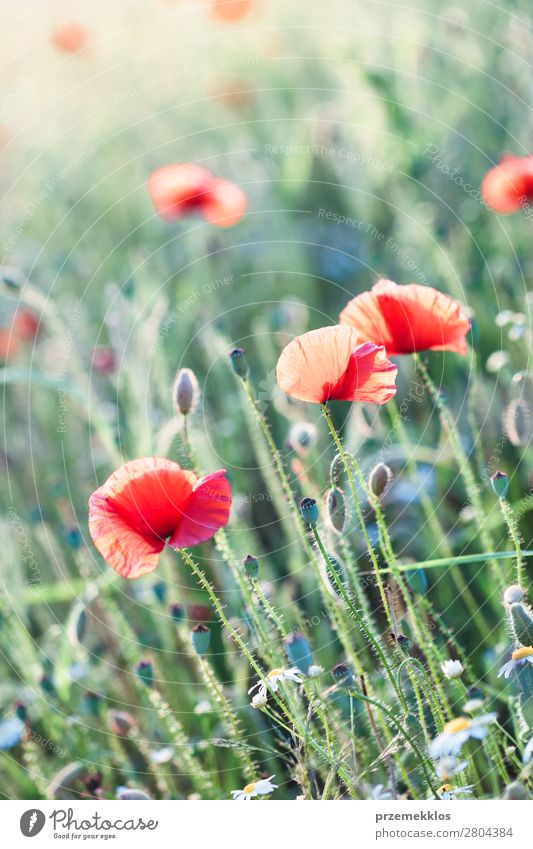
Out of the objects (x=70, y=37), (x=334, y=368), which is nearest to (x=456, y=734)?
(x=334, y=368)

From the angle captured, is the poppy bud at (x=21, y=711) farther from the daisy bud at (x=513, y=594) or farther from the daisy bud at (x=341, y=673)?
the daisy bud at (x=513, y=594)

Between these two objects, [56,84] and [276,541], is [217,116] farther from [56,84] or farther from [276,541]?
[276,541]

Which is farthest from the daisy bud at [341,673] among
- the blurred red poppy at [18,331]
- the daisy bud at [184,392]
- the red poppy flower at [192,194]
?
the blurred red poppy at [18,331]

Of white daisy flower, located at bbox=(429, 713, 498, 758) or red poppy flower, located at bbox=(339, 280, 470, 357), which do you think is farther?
red poppy flower, located at bbox=(339, 280, 470, 357)

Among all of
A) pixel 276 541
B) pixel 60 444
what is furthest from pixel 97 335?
pixel 276 541

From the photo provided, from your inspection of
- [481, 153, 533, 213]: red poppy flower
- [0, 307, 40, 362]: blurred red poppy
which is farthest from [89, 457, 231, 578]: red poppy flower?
[0, 307, 40, 362]: blurred red poppy

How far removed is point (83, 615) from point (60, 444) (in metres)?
0.57

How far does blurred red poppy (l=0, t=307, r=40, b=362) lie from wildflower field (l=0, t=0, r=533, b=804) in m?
0.01

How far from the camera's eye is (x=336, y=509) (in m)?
0.69

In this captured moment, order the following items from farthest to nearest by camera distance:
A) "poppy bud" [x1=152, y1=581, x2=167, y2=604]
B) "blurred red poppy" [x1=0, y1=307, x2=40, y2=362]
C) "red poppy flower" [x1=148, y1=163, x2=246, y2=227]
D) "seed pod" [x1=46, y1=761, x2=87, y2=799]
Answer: "blurred red poppy" [x1=0, y1=307, x2=40, y2=362]
"red poppy flower" [x1=148, y1=163, x2=246, y2=227]
"poppy bud" [x1=152, y1=581, x2=167, y2=604]
"seed pod" [x1=46, y1=761, x2=87, y2=799]

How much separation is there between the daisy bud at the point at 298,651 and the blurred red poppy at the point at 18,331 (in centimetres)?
98

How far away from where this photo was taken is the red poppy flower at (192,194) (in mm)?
1217

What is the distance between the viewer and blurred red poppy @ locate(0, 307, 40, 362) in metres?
1.53

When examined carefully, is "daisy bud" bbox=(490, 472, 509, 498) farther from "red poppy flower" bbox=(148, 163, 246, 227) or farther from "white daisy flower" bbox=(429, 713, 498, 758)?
"red poppy flower" bbox=(148, 163, 246, 227)
